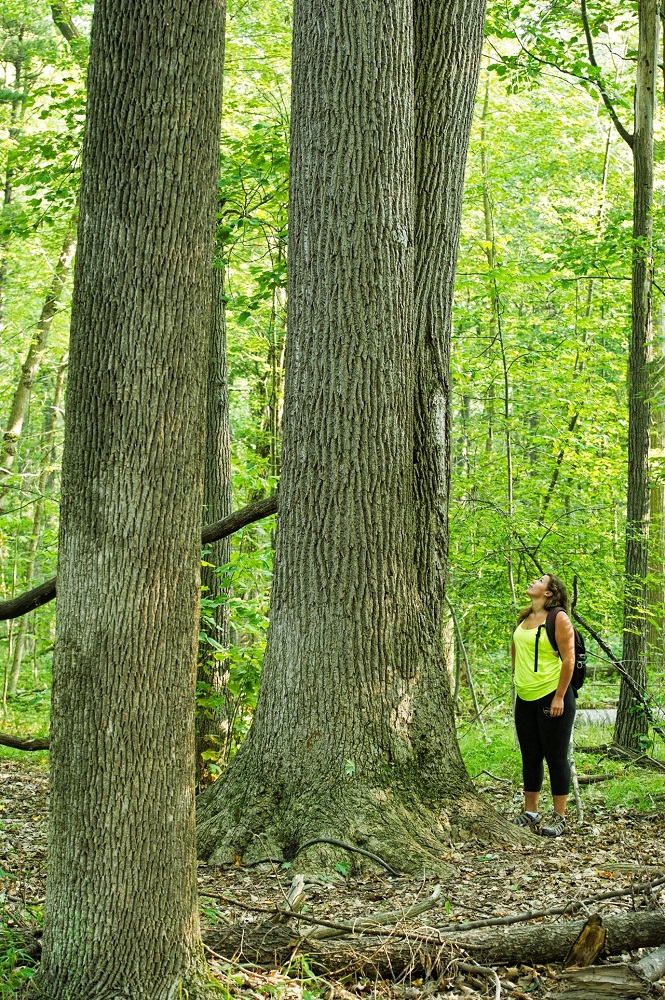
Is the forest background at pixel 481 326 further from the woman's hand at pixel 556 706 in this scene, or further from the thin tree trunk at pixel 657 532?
the woman's hand at pixel 556 706

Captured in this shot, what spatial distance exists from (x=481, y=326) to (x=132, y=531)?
→ 36.3ft

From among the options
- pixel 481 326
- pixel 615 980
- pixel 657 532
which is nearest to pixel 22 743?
pixel 615 980

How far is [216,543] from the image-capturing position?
7.80 metres

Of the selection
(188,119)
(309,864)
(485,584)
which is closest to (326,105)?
(188,119)

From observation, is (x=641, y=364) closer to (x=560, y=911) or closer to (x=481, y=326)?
(x=481, y=326)

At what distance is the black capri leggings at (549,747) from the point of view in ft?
21.2

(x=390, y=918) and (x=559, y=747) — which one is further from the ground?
(x=559, y=747)

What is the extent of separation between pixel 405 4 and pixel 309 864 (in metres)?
5.00

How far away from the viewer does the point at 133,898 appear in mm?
2816

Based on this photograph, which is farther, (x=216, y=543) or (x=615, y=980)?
A: (x=216, y=543)

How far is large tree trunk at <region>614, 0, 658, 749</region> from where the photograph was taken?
29.8 ft

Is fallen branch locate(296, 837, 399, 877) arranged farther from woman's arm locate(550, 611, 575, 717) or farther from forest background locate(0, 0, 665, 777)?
woman's arm locate(550, 611, 575, 717)

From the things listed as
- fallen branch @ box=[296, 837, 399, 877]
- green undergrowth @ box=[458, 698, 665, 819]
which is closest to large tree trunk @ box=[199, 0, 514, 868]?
fallen branch @ box=[296, 837, 399, 877]

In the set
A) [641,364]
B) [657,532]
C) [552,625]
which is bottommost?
[552,625]
